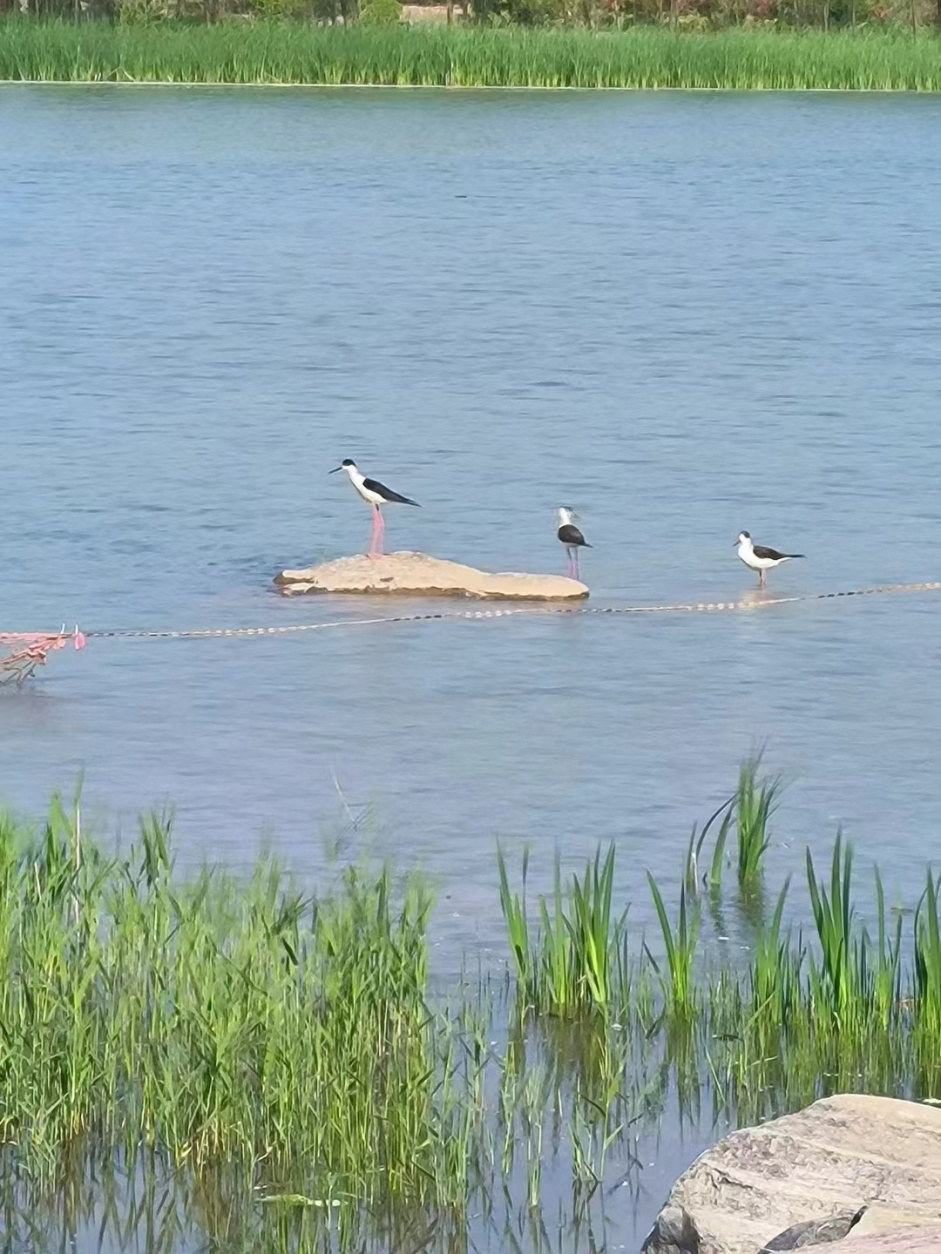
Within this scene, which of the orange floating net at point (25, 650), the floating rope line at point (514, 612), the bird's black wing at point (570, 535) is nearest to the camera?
the orange floating net at point (25, 650)

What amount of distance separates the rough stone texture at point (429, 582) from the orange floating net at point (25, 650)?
1.58 m

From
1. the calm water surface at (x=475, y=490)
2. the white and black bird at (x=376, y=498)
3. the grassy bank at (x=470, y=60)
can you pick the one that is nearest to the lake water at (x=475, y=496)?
the calm water surface at (x=475, y=490)

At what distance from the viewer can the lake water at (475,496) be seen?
29.6 feet

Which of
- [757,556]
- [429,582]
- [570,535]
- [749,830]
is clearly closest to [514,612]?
[429,582]

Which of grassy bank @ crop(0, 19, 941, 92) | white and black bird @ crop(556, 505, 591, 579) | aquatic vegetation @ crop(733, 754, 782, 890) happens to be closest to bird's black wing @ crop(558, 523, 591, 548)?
white and black bird @ crop(556, 505, 591, 579)

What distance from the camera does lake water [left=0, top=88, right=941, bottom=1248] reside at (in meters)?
9.03

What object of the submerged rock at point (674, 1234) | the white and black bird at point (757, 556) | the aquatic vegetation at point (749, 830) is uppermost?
the submerged rock at point (674, 1234)

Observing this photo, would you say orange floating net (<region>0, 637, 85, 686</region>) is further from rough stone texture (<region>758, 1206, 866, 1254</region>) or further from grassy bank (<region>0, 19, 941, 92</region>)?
grassy bank (<region>0, 19, 941, 92</region>)

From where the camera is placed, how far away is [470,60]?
47906mm

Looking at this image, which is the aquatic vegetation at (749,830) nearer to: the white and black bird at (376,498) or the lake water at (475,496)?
the lake water at (475,496)

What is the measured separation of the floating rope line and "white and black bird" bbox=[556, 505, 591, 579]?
0.58m

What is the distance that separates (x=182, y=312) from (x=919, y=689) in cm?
1370

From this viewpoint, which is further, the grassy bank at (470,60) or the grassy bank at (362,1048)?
the grassy bank at (470,60)

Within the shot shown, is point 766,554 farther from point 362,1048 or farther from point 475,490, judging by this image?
point 362,1048
